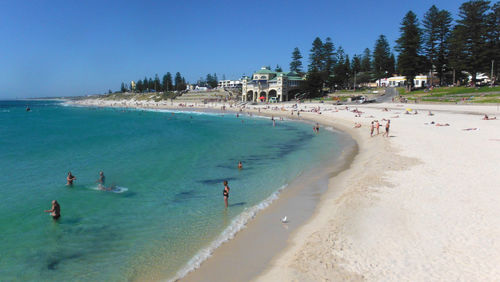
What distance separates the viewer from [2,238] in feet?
30.7

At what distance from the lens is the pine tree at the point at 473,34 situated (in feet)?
151

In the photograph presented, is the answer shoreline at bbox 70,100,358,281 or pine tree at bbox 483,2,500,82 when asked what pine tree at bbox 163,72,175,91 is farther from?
shoreline at bbox 70,100,358,281

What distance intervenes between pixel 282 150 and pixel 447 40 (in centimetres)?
4680

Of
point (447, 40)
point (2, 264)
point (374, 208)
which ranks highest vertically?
point (447, 40)

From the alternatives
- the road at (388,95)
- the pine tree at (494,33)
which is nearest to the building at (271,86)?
the road at (388,95)

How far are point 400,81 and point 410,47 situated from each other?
1594 centimetres

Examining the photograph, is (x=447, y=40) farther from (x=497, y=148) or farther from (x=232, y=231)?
(x=232, y=231)

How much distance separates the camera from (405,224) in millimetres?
8312

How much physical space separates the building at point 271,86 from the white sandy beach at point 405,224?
60.0 meters

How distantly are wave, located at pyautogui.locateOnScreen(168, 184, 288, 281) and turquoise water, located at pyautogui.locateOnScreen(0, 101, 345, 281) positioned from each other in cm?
4

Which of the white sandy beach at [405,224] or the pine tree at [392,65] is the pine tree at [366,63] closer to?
the pine tree at [392,65]

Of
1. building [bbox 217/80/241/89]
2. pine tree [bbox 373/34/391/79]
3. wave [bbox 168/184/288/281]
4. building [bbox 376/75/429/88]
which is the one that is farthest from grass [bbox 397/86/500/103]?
building [bbox 217/80/241/89]

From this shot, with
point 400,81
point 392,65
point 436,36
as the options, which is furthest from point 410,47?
point 392,65

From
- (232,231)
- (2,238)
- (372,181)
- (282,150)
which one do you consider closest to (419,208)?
(372,181)
